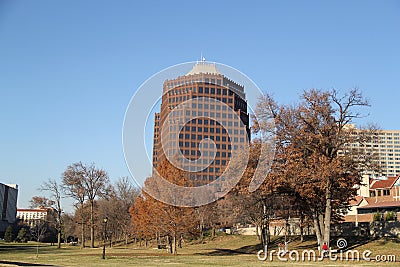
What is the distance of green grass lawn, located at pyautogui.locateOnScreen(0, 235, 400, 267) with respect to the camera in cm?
3216

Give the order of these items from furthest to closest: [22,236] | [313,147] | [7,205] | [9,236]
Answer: [7,205], [9,236], [22,236], [313,147]

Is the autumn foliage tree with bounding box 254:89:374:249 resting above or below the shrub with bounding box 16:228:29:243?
above

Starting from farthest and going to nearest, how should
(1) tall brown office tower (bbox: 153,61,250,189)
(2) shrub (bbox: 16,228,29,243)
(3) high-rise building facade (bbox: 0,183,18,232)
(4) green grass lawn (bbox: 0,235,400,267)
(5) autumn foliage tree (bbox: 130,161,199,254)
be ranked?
(3) high-rise building facade (bbox: 0,183,18,232), (1) tall brown office tower (bbox: 153,61,250,189), (2) shrub (bbox: 16,228,29,243), (5) autumn foliage tree (bbox: 130,161,199,254), (4) green grass lawn (bbox: 0,235,400,267)

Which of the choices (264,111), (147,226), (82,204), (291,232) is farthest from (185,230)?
(82,204)

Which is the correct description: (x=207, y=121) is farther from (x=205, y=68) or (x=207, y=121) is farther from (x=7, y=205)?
(x=7, y=205)

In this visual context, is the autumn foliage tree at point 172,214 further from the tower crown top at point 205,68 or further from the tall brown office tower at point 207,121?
the tower crown top at point 205,68

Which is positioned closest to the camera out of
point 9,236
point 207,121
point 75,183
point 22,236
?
point 75,183

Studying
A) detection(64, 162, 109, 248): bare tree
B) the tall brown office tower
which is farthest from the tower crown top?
detection(64, 162, 109, 248): bare tree

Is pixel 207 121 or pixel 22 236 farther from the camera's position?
pixel 207 121

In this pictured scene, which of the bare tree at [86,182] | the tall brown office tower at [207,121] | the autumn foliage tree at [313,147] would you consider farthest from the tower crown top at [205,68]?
the autumn foliage tree at [313,147]

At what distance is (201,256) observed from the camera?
45.0 metres

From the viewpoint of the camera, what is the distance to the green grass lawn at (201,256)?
1266 inches

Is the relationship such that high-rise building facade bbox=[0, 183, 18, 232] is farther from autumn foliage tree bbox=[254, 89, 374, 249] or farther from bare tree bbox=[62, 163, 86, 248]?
autumn foliage tree bbox=[254, 89, 374, 249]

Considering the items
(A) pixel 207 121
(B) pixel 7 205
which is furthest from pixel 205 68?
(B) pixel 7 205
